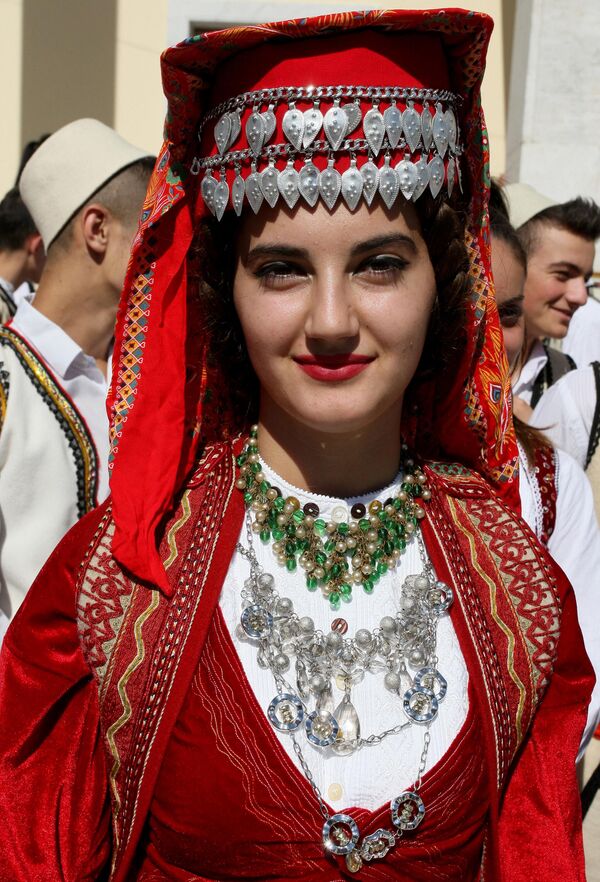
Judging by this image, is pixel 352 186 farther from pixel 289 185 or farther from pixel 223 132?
pixel 223 132

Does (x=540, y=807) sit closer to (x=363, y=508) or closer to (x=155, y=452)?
(x=363, y=508)

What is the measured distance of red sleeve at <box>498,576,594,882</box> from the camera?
1740 mm

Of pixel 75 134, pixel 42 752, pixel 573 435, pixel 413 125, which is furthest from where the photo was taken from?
pixel 75 134

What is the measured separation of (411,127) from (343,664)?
82 centimetres

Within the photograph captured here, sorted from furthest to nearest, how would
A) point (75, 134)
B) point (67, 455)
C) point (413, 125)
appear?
point (75, 134), point (67, 455), point (413, 125)

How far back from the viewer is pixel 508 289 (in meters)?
2.61

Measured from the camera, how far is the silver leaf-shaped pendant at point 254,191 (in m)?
1.61

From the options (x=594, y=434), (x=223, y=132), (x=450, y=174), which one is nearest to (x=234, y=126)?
(x=223, y=132)

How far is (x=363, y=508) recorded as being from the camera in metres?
1.83

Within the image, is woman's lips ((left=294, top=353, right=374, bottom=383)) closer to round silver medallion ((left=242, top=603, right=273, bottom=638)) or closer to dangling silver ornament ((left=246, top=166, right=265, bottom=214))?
dangling silver ornament ((left=246, top=166, right=265, bottom=214))

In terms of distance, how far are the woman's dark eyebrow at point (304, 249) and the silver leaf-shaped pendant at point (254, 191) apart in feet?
0.20

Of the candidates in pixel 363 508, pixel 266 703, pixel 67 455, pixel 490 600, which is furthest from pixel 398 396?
pixel 67 455

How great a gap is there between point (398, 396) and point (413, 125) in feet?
1.35

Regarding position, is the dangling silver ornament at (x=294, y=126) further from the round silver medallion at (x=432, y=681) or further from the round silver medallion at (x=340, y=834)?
the round silver medallion at (x=340, y=834)
